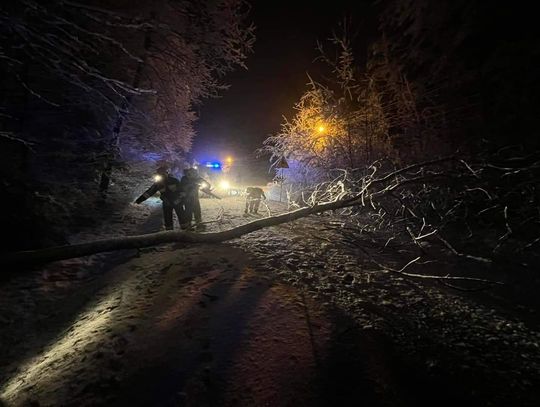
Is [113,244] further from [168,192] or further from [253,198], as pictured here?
[253,198]

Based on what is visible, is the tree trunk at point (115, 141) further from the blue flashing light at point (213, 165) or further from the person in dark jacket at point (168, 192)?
the blue flashing light at point (213, 165)

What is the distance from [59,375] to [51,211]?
6.39m

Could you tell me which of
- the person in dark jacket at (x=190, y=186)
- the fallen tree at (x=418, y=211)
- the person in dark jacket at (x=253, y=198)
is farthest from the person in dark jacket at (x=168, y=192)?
the person in dark jacket at (x=253, y=198)

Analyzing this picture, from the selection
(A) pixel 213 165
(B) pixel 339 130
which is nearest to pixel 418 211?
(B) pixel 339 130

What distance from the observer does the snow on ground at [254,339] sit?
11.1 feet

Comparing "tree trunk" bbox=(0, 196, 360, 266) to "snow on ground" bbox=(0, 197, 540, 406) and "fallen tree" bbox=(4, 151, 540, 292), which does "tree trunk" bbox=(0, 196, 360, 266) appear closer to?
"fallen tree" bbox=(4, 151, 540, 292)

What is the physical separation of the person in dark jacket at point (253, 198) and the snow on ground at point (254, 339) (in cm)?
574

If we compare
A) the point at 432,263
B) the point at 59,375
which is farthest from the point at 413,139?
the point at 59,375

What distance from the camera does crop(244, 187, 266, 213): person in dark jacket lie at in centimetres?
1259

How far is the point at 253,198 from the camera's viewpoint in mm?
12891

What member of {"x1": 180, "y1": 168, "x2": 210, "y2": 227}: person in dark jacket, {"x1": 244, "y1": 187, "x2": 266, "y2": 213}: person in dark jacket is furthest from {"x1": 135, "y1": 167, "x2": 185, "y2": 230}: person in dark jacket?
{"x1": 244, "y1": 187, "x2": 266, "y2": 213}: person in dark jacket

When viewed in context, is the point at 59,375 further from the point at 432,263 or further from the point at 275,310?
the point at 432,263

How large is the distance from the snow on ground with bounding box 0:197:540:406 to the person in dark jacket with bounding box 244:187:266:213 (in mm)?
5741

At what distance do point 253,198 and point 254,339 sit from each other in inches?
354
